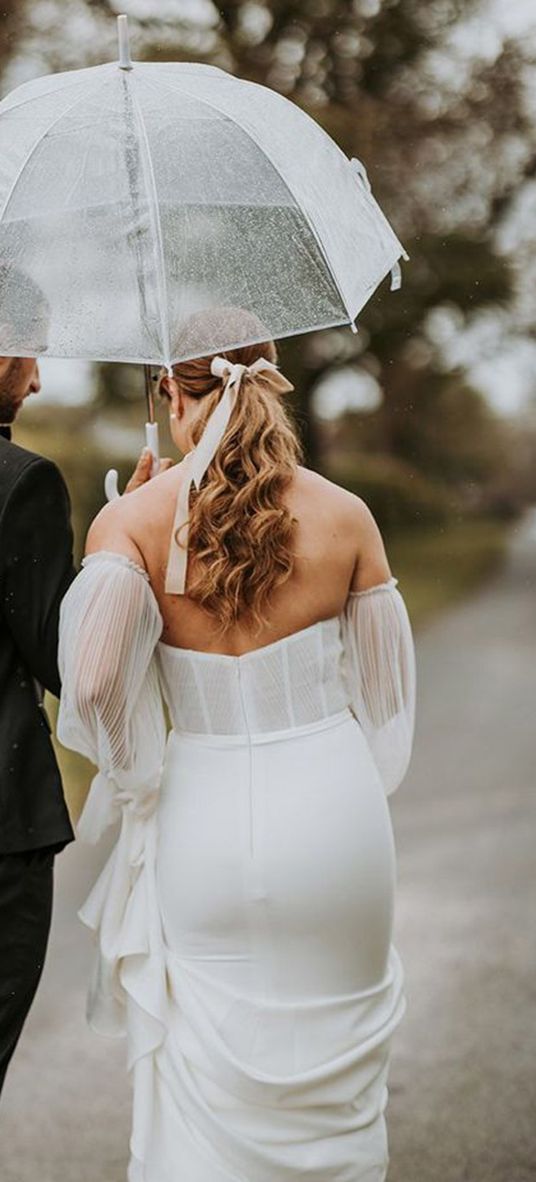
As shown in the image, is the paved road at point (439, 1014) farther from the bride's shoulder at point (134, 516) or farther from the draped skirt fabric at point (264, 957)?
the bride's shoulder at point (134, 516)

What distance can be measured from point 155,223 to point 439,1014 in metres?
2.84

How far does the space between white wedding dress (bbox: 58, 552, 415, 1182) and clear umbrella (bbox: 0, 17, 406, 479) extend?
47 centimetres

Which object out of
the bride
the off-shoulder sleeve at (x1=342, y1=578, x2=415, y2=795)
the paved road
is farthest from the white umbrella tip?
the paved road

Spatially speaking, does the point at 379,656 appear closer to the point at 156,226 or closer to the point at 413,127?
the point at 156,226

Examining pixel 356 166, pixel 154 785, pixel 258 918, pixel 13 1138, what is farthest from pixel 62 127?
pixel 13 1138

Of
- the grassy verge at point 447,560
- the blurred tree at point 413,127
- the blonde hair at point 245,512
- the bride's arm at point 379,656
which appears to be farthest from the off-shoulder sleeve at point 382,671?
the grassy verge at point 447,560

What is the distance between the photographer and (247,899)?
2.57m

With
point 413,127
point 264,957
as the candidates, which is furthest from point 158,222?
point 413,127

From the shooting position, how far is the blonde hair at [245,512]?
8.11 ft

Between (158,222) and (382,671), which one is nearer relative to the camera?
(158,222)

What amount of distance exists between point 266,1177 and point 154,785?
0.68 meters

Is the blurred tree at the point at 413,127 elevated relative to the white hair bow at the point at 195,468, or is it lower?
elevated

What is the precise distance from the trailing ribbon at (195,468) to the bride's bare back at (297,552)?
0.08 feet

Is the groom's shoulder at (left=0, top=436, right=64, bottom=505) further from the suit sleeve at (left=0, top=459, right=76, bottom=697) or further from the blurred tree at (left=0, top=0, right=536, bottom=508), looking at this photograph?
the blurred tree at (left=0, top=0, right=536, bottom=508)
